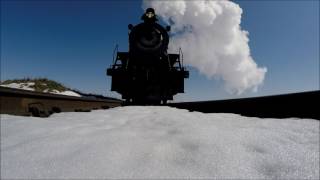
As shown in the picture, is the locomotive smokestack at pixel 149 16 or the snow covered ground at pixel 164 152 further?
the locomotive smokestack at pixel 149 16

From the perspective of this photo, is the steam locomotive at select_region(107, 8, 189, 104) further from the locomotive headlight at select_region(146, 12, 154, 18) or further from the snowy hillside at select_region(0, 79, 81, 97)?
the snowy hillside at select_region(0, 79, 81, 97)

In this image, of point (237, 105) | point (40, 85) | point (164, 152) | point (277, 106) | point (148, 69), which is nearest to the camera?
point (164, 152)

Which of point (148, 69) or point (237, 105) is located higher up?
point (148, 69)

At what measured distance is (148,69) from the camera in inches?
471

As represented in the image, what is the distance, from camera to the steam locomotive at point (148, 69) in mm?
11953

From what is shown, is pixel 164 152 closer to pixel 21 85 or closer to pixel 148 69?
pixel 148 69

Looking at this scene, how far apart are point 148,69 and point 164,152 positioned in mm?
10159

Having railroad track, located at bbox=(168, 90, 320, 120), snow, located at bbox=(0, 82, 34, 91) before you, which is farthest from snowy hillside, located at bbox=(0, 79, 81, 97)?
railroad track, located at bbox=(168, 90, 320, 120)

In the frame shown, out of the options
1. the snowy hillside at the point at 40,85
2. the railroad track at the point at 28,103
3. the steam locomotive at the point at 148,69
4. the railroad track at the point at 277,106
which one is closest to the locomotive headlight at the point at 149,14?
the steam locomotive at the point at 148,69

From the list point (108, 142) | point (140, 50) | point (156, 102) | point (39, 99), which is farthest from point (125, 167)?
point (140, 50)

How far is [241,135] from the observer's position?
7.47 feet

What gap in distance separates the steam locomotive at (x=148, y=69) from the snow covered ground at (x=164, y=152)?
9334 mm

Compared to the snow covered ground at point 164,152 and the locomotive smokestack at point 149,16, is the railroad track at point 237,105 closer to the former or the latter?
the snow covered ground at point 164,152

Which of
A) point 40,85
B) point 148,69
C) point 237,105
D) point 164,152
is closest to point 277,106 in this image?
point 237,105
